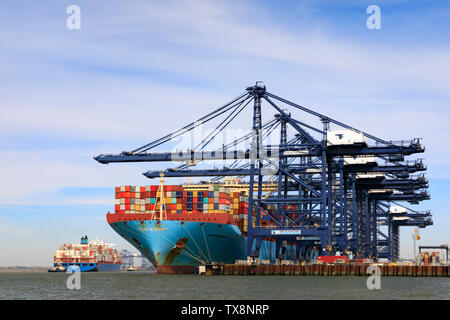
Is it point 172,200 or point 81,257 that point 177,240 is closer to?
point 172,200

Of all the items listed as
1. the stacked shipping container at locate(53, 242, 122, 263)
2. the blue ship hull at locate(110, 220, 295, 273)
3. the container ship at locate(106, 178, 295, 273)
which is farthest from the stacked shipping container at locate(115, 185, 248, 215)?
the stacked shipping container at locate(53, 242, 122, 263)

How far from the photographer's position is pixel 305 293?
46344 millimetres

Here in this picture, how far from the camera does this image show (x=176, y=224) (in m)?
74.7

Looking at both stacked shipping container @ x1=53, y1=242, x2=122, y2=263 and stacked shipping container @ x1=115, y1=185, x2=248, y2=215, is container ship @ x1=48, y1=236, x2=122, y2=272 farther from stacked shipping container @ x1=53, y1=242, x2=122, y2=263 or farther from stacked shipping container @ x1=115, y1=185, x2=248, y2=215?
stacked shipping container @ x1=115, y1=185, x2=248, y2=215

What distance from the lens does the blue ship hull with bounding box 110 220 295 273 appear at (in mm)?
74812

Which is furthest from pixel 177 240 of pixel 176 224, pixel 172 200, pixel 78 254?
pixel 78 254

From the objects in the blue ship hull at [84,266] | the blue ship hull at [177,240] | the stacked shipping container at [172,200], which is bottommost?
the blue ship hull at [84,266]

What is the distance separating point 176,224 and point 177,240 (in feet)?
6.52

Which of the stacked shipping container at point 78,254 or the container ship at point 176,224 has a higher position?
the container ship at point 176,224

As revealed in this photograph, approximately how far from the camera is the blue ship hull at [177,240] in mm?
74812

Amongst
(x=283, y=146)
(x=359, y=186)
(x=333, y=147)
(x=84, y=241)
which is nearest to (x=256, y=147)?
(x=283, y=146)

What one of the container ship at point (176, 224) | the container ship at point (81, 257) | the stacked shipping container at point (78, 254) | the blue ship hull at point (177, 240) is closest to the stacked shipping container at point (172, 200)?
the container ship at point (176, 224)

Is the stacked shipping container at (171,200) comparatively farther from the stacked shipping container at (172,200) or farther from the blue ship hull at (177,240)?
the blue ship hull at (177,240)

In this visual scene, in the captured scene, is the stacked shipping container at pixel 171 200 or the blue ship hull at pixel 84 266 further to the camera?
the blue ship hull at pixel 84 266
